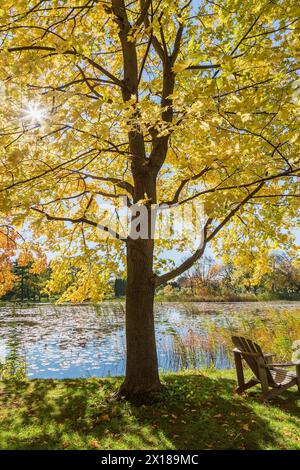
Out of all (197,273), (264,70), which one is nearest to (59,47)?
(264,70)

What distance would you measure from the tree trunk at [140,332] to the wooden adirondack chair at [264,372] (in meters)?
1.37

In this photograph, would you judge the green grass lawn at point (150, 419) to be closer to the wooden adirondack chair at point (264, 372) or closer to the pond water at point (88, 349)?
the wooden adirondack chair at point (264, 372)

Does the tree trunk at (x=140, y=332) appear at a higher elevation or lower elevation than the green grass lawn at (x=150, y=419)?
higher

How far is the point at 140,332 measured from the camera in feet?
19.9

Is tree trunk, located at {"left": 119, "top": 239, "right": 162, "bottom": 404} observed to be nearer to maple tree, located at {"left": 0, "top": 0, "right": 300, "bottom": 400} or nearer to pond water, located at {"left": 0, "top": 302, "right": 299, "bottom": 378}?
maple tree, located at {"left": 0, "top": 0, "right": 300, "bottom": 400}

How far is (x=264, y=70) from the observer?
4.90 metres

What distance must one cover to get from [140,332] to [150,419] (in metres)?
1.35

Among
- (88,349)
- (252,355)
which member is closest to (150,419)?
(252,355)

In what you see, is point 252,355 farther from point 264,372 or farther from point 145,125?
point 145,125

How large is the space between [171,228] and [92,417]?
4.41 m

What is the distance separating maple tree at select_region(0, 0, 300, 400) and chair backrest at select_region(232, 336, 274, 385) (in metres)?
1.39

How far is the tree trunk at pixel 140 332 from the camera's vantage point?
5906mm

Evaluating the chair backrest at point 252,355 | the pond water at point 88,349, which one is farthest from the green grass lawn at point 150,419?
the pond water at point 88,349

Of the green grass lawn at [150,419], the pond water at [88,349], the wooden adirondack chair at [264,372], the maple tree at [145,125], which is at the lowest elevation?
the pond water at [88,349]
